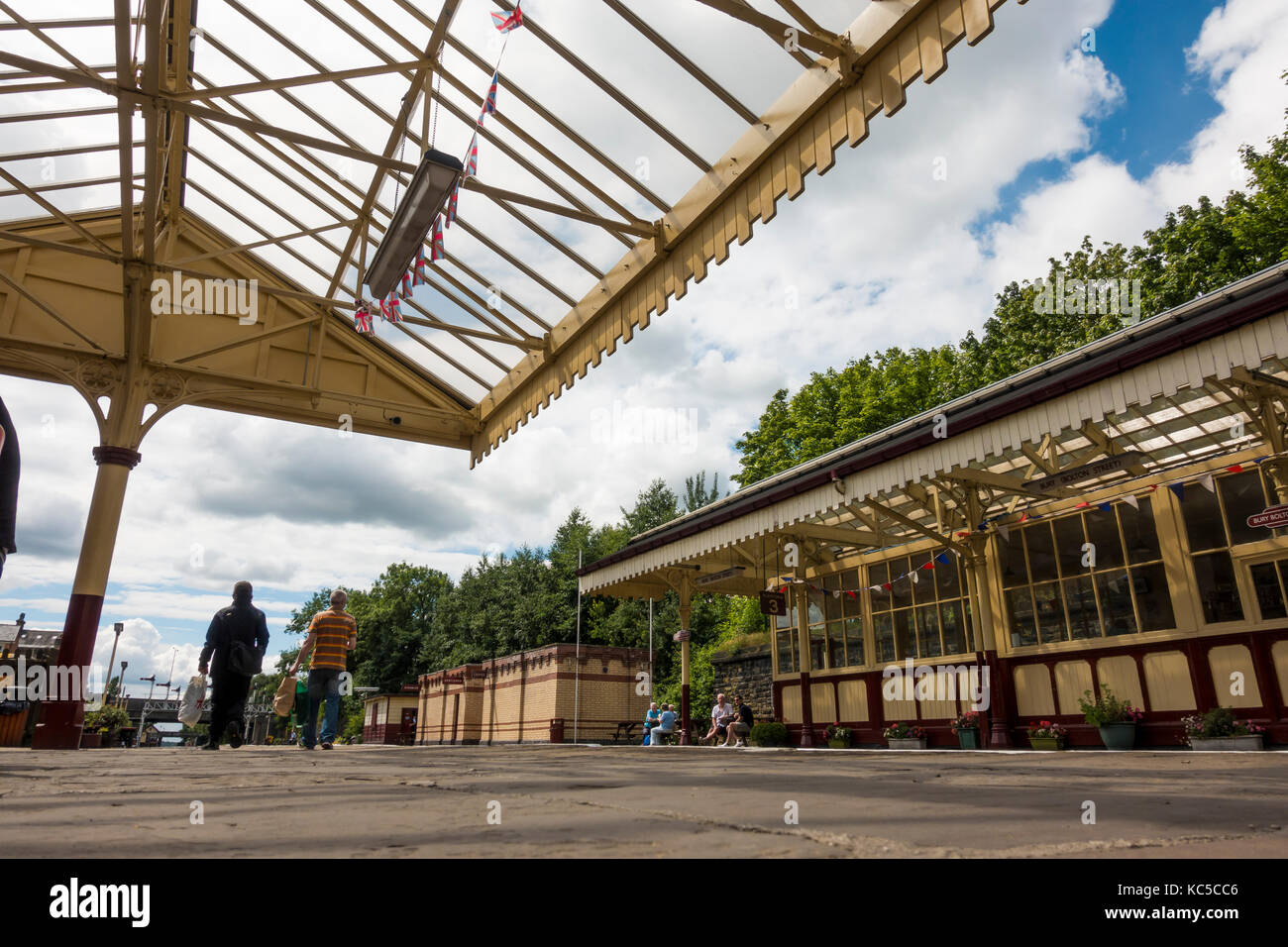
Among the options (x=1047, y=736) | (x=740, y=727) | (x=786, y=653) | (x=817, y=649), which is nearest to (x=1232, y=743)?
(x=1047, y=736)

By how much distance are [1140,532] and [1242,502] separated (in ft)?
4.14

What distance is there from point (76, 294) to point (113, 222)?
1.37m

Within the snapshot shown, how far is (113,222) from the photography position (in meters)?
12.3

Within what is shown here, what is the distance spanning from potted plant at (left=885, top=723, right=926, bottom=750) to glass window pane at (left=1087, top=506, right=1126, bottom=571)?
3.98 meters

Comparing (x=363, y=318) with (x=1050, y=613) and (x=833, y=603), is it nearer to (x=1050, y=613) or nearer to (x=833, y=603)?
(x=833, y=603)

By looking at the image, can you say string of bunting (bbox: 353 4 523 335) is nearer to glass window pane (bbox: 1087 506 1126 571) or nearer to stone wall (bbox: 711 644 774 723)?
glass window pane (bbox: 1087 506 1126 571)

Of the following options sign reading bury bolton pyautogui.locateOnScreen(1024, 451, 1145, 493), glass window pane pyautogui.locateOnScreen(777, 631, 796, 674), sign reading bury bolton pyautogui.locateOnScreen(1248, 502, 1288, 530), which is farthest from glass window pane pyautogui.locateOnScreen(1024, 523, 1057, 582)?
glass window pane pyautogui.locateOnScreen(777, 631, 796, 674)

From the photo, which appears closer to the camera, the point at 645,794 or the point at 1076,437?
the point at 645,794

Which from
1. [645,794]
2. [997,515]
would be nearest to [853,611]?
[997,515]

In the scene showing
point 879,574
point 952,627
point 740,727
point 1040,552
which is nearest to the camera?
point 1040,552

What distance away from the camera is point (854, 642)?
14.8 m

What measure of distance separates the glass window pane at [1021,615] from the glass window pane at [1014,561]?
0.15 m

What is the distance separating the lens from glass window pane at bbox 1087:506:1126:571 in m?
11.1
